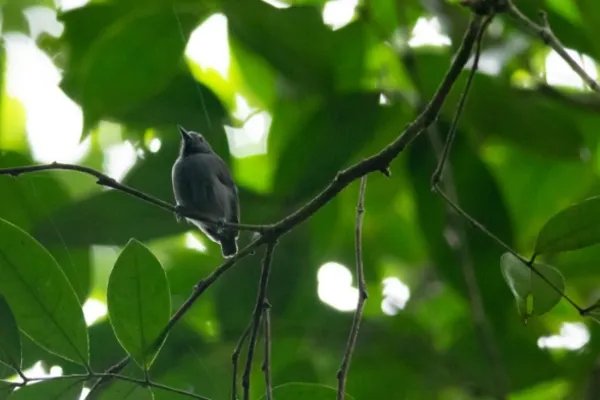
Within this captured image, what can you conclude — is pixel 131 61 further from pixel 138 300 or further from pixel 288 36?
pixel 138 300

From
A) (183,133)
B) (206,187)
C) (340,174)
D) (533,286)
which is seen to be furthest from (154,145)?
(533,286)

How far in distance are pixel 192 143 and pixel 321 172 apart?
0.34 m

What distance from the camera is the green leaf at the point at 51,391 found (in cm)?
95

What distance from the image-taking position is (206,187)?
1.74 meters

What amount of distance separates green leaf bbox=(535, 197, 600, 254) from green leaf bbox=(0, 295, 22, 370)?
61 centimetres

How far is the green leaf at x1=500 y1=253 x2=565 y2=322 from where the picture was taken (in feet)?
3.11

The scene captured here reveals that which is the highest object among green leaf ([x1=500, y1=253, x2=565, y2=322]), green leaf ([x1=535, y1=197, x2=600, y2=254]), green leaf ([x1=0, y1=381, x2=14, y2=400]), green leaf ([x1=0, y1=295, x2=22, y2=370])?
green leaf ([x1=535, y1=197, x2=600, y2=254])

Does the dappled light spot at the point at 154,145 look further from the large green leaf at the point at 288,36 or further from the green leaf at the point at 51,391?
the green leaf at the point at 51,391

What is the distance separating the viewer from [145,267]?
0.95m

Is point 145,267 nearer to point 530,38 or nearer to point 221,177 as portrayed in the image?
point 221,177

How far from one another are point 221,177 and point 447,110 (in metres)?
0.44

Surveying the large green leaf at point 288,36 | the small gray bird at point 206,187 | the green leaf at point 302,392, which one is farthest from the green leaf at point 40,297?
the large green leaf at point 288,36

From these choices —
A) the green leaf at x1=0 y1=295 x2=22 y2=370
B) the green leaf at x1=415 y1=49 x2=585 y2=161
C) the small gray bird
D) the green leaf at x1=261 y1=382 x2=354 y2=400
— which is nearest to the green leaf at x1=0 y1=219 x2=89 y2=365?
the green leaf at x1=0 y1=295 x2=22 y2=370

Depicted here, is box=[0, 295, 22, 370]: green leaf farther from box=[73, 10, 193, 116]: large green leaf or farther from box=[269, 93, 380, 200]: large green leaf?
box=[269, 93, 380, 200]: large green leaf
